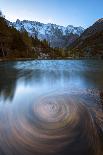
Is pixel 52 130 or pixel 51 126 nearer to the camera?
pixel 52 130

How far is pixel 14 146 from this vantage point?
25.2 feet

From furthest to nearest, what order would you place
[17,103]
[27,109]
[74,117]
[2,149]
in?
[17,103]
[27,109]
[74,117]
[2,149]

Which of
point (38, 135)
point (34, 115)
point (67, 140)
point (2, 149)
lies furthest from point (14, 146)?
point (34, 115)

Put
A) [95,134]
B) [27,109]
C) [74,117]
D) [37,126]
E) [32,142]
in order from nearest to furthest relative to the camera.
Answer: [32,142]
[95,134]
[37,126]
[74,117]
[27,109]

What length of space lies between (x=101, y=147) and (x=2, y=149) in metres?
3.43

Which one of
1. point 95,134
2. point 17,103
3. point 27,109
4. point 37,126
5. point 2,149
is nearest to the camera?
point 2,149

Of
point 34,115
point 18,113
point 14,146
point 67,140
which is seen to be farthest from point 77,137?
point 18,113

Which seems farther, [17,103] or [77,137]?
[17,103]

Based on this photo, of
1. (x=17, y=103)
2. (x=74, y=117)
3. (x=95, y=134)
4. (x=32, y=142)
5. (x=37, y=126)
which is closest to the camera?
(x=32, y=142)

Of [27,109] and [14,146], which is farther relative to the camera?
[27,109]

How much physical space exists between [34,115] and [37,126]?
1652mm

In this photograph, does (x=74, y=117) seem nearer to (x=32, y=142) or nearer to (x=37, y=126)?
(x=37, y=126)

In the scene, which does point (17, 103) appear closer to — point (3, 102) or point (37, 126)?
point (3, 102)

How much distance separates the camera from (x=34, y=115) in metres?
11.4
